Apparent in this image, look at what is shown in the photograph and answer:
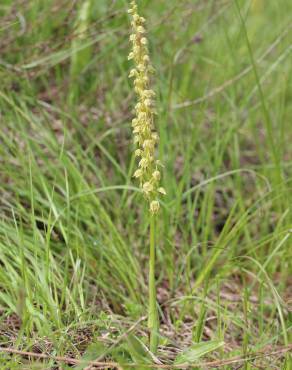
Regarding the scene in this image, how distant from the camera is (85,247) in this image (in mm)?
2457

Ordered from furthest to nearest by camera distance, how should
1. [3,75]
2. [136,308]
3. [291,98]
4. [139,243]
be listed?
[291,98]
[3,75]
[139,243]
[136,308]

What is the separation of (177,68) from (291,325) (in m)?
2.21

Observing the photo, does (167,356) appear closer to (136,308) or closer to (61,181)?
(136,308)

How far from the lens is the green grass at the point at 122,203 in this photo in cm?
207

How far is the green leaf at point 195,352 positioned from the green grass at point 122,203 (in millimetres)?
80

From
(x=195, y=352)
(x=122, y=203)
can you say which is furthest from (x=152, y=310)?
(x=122, y=203)

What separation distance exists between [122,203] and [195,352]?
107cm

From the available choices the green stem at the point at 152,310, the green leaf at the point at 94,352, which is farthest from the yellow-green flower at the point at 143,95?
the green leaf at the point at 94,352

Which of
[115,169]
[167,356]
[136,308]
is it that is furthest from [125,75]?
[167,356]

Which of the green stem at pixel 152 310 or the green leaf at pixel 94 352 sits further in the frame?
the green stem at pixel 152 310

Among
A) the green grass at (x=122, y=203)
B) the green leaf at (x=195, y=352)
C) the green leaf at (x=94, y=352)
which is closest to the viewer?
the green leaf at (x=94, y=352)

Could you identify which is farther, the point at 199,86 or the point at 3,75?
the point at 199,86

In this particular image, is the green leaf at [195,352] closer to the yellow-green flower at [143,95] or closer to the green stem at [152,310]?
the green stem at [152,310]

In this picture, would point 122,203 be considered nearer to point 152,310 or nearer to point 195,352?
point 152,310
